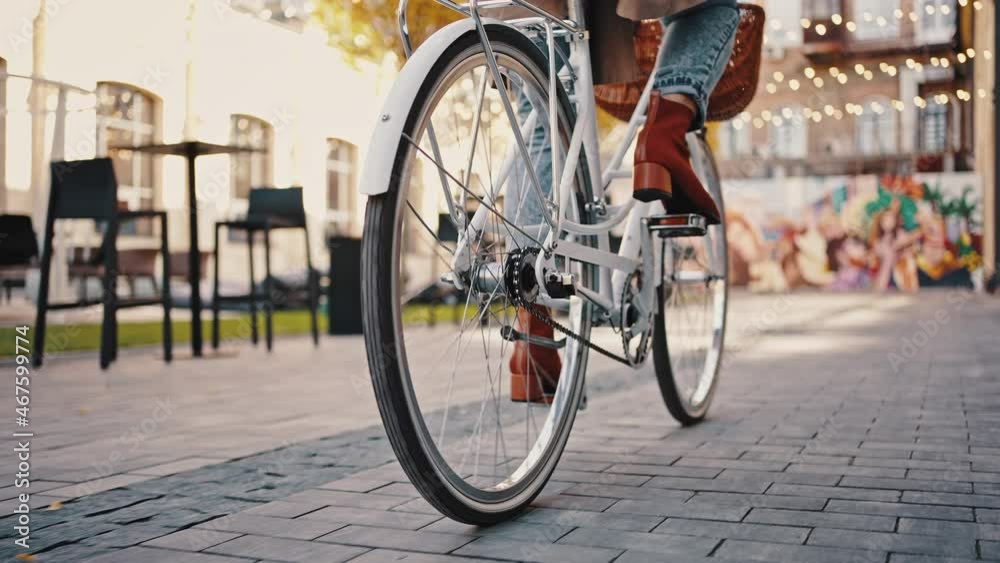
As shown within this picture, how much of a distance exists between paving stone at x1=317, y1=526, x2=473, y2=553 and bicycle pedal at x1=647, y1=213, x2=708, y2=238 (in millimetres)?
1193

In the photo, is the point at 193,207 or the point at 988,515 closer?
the point at 988,515

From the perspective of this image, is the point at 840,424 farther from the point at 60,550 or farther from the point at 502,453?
the point at 60,550

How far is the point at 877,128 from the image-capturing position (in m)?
27.8

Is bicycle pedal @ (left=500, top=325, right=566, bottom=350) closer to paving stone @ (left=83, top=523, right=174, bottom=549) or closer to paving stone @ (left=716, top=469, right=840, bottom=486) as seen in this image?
paving stone @ (left=716, top=469, right=840, bottom=486)

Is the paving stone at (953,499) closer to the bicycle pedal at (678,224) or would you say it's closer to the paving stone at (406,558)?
the bicycle pedal at (678,224)

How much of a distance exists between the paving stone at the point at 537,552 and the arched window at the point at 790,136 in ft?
93.8

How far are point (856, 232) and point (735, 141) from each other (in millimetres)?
5560

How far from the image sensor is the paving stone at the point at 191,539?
74.2 inches

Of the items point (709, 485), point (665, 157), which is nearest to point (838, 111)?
point (665, 157)

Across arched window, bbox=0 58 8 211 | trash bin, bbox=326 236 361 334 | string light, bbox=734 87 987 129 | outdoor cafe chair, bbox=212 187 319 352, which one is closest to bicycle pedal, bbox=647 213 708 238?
outdoor cafe chair, bbox=212 187 319 352

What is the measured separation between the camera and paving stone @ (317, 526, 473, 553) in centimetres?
188

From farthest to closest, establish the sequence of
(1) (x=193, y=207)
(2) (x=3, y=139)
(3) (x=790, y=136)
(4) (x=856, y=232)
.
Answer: (3) (x=790, y=136)
(4) (x=856, y=232)
(2) (x=3, y=139)
(1) (x=193, y=207)

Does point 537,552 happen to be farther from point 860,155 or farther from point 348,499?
point 860,155

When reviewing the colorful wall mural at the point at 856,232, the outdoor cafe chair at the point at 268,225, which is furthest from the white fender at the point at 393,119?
the colorful wall mural at the point at 856,232
